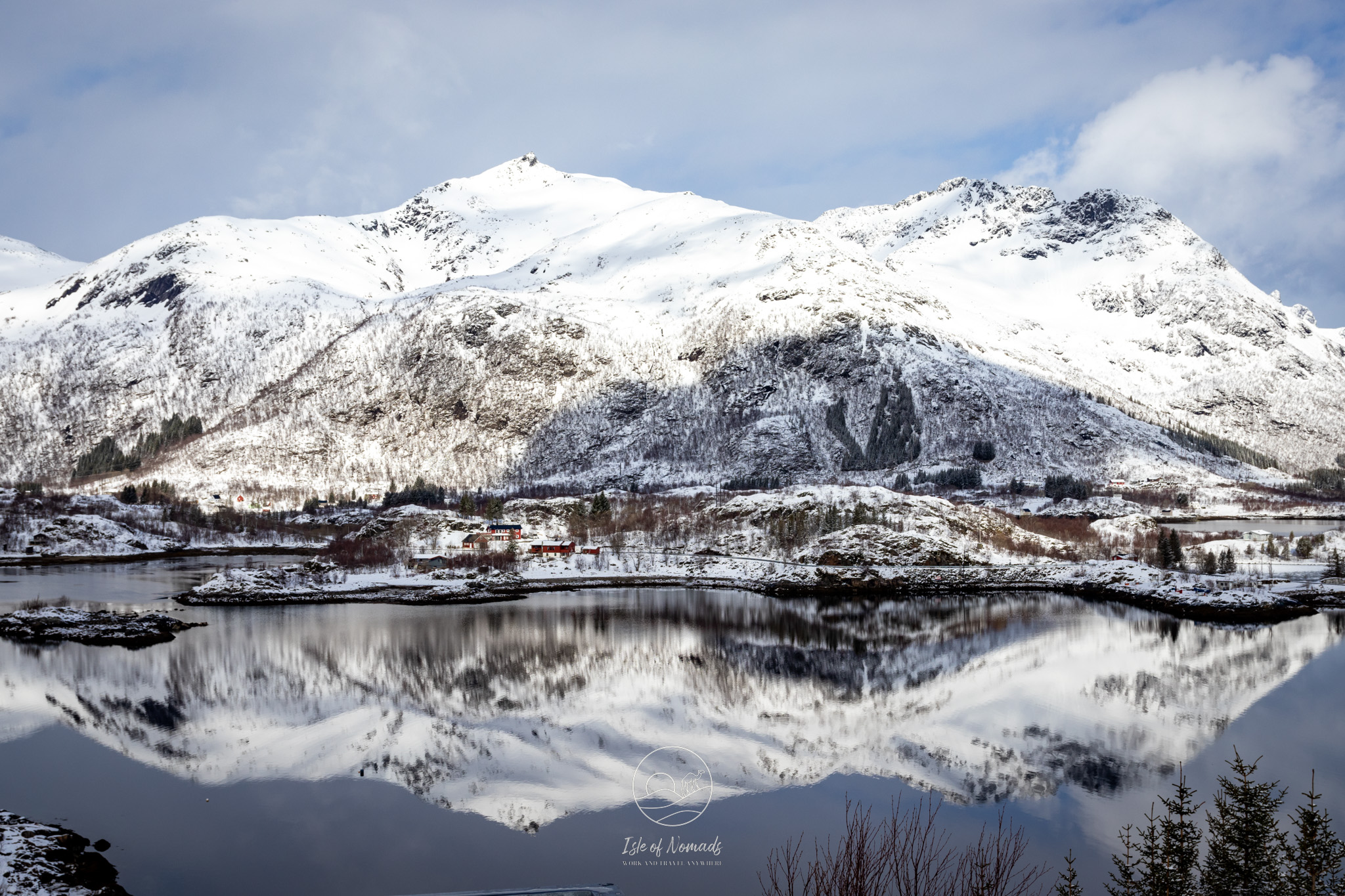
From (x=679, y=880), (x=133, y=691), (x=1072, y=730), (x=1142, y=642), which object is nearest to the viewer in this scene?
(x=679, y=880)

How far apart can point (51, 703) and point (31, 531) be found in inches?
3048

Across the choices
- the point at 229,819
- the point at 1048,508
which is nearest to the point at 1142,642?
the point at 229,819

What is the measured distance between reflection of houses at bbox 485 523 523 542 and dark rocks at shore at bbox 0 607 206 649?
162ft

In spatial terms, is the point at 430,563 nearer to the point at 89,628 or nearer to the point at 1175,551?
the point at 89,628

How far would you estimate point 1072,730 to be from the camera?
3384cm

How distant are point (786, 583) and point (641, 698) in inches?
1646

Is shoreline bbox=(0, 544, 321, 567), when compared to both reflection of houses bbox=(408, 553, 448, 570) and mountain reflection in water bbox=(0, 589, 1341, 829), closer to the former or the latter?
reflection of houses bbox=(408, 553, 448, 570)

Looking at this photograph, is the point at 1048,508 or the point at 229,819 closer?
the point at 229,819

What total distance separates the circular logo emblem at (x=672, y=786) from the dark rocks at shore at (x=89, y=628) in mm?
34685

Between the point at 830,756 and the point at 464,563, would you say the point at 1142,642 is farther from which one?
the point at 464,563

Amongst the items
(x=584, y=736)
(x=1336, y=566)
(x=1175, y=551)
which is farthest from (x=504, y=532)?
(x=1336, y=566)

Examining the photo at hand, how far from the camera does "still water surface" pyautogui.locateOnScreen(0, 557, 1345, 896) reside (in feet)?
74.7

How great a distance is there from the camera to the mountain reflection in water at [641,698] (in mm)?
28312

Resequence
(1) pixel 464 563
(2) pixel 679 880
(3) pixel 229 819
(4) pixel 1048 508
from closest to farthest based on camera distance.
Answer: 1. (2) pixel 679 880
2. (3) pixel 229 819
3. (1) pixel 464 563
4. (4) pixel 1048 508
